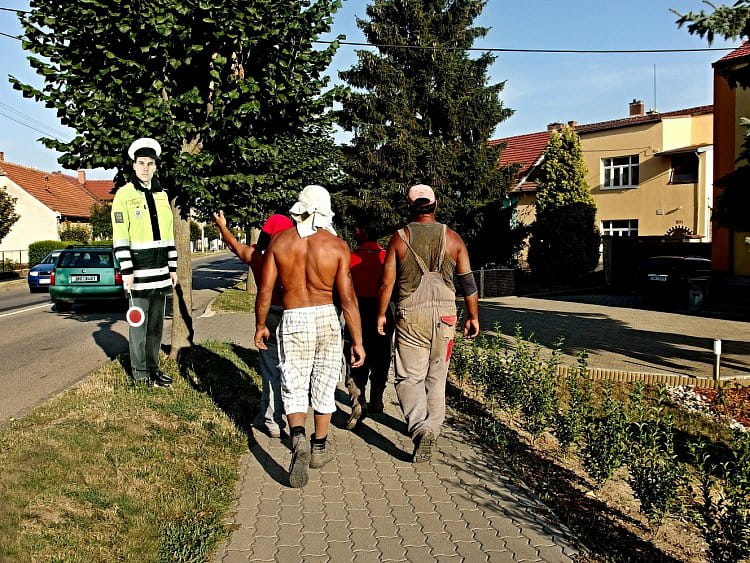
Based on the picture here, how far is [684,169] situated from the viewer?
29.8 meters

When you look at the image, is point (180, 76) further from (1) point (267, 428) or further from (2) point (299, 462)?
(2) point (299, 462)

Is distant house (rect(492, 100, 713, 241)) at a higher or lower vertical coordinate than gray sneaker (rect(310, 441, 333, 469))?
higher

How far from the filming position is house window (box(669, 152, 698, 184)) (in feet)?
95.6

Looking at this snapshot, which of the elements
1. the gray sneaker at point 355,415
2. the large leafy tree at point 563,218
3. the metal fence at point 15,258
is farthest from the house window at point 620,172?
the metal fence at point 15,258

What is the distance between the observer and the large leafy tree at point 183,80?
845cm

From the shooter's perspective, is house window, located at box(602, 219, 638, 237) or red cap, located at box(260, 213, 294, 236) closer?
red cap, located at box(260, 213, 294, 236)

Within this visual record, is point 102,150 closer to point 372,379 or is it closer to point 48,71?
point 48,71

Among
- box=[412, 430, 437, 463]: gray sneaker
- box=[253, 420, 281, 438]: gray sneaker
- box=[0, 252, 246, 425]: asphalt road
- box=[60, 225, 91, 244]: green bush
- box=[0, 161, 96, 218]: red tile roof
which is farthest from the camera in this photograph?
box=[0, 161, 96, 218]: red tile roof

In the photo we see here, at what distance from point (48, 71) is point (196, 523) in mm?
6446

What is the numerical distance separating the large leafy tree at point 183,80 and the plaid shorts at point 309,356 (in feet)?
13.5

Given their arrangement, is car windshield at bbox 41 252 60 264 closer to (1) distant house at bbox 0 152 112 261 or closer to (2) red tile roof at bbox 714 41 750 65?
(2) red tile roof at bbox 714 41 750 65

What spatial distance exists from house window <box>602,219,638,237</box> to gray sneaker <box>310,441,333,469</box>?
2843 cm

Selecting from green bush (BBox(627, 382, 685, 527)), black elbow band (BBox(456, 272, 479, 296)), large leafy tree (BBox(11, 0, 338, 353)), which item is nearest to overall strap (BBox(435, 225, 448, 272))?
black elbow band (BBox(456, 272, 479, 296))

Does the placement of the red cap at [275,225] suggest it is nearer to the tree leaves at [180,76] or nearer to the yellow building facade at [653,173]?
the tree leaves at [180,76]
